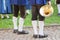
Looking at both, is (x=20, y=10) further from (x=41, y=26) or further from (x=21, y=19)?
(x=41, y=26)

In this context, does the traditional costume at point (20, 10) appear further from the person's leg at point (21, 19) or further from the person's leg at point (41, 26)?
the person's leg at point (41, 26)

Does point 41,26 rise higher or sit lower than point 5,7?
lower

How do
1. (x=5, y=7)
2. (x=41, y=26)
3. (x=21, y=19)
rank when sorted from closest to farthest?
(x=41, y=26) → (x=21, y=19) → (x=5, y=7)

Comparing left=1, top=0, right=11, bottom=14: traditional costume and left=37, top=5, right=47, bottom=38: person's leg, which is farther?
left=1, top=0, right=11, bottom=14: traditional costume

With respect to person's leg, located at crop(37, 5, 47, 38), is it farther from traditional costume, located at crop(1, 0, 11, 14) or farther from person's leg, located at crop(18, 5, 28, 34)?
traditional costume, located at crop(1, 0, 11, 14)

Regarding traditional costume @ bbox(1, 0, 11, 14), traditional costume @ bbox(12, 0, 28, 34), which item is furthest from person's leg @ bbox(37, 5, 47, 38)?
traditional costume @ bbox(1, 0, 11, 14)

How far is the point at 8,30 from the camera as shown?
7.55 meters

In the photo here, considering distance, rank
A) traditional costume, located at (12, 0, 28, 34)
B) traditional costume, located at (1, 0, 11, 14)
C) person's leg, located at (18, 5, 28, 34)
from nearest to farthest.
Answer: traditional costume, located at (12, 0, 28, 34), person's leg, located at (18, 5, 28, 34), traditional costume, located at (1, 0, 11, 14)

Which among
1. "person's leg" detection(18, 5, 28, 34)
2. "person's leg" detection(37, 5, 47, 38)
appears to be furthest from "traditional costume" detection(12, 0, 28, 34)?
"person's leg" detection(37, 5, 47, 38)

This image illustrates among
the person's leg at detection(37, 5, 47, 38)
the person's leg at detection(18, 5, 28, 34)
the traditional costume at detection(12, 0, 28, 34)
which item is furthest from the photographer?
the person's leg at detection(18, 5, 28, 34)

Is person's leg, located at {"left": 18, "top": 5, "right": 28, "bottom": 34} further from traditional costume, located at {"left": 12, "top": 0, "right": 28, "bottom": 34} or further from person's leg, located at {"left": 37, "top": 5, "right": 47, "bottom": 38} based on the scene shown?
person's leg, located at {"left": 37, "top": 5, "right": 47, "bottom": 38}

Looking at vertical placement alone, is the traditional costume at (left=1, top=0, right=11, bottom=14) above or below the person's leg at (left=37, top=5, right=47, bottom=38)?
above

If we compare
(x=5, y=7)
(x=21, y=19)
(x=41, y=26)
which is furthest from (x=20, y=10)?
(x=5, y=7)

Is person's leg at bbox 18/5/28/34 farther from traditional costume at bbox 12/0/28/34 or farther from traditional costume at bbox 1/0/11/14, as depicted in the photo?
traditional costume at bbox 1/0/11/14
